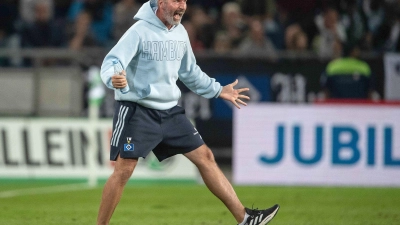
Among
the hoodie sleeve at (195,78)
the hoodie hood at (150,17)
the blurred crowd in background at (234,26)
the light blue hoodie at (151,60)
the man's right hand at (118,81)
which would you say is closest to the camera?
the man's right hand at (118,81)

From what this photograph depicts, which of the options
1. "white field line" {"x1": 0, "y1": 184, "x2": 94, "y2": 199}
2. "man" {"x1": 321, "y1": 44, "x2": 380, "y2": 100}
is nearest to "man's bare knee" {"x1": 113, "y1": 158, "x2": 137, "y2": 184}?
"white field line" {"x1": 0, "y1": 184, "x2": 94, "y2": 199}

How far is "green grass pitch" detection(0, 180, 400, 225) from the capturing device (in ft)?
30.7

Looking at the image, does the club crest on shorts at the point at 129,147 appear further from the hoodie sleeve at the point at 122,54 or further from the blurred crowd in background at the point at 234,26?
the blurred crowd in background at the point at 234,26

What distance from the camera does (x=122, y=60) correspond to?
704cm

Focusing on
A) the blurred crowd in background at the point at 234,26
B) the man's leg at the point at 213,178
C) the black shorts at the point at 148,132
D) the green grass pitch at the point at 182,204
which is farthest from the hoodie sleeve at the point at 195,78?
the blurred crowd in background at the point at 234,26

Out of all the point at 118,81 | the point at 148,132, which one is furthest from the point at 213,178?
the point at 118,81

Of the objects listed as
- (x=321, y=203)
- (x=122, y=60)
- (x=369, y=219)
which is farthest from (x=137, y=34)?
(x=321, y=203)

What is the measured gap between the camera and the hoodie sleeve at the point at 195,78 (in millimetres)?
7742

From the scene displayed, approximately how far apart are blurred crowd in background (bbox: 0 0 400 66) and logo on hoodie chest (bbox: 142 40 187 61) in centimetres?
816

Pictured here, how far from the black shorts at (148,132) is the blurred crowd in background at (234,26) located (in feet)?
26.6

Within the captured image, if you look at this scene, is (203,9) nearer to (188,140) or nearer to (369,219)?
(369,219)

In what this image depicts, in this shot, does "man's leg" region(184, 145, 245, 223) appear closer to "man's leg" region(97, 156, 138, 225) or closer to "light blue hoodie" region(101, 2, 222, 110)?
"light blue hoodie" region(101, 2, 222, 110)

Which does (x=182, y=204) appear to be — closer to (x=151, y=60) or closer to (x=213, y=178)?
(x=213, y=178)

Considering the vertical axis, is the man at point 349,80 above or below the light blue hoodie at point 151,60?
below
